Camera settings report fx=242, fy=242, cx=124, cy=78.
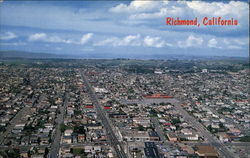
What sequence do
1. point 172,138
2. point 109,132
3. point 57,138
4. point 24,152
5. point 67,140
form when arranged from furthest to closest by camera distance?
point 109,132, point 172,138, point 57,138, point 67,140, point 24,152

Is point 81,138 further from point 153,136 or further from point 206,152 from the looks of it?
point 206,152

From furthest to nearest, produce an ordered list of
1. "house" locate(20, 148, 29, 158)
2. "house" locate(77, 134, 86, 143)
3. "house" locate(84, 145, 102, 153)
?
"house" locate(77, 134, 86, 143) < "house" locate(84, 145, 102, 153) < "house" locate(20, 148, 29, 158)

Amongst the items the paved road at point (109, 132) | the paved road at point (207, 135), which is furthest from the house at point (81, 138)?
the paved road at point (207, 135)

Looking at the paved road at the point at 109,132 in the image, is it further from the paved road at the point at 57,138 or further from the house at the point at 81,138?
the paved road at the point at 57,138

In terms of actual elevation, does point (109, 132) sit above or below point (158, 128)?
above

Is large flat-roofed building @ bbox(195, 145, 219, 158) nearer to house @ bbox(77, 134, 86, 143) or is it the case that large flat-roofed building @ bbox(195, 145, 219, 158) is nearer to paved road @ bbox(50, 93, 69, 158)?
house @ bbox(77, 134, 86, 143)

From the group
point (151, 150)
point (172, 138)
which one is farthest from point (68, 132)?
point (172, 138)

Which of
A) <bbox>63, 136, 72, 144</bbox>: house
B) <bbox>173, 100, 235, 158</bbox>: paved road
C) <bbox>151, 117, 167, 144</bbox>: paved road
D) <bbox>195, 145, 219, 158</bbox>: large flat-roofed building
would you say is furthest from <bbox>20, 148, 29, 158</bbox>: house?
<bbox>173, 100, 235, 158</bbox>: paved road

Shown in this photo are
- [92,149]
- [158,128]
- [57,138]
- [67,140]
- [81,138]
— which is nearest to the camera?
[92,149]
